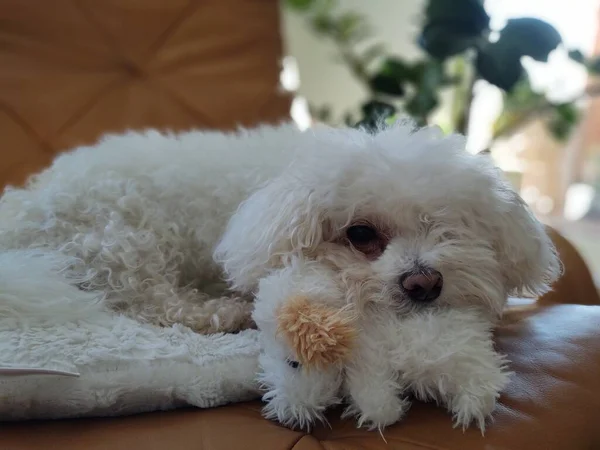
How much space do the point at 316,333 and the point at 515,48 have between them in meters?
1.13

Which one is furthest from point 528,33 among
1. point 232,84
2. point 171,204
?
point 171,204

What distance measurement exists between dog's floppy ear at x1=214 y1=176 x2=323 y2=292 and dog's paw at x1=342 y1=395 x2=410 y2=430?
0.24 meters

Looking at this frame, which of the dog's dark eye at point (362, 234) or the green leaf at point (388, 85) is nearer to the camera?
the dog's dark eye at point (362, 234)

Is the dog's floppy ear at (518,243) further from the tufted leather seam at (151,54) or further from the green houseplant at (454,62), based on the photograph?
the tufted leather seam at (151,54)

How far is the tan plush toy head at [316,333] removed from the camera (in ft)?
2.09

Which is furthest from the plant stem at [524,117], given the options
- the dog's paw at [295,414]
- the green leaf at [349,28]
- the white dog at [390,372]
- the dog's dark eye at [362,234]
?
the dog's paw at [295,414]

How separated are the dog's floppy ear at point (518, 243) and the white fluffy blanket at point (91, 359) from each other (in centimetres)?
38

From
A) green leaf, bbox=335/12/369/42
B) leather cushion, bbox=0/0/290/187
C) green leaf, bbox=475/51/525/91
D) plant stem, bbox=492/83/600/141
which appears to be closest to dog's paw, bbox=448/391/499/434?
green leaf, bbox=475/51/525/91

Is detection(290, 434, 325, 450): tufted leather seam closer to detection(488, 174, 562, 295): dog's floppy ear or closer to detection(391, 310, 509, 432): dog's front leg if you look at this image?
detection(391, 310, 509, 432): dog's front leg

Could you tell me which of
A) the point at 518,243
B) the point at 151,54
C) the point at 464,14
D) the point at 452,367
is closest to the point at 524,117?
the point at 464,14

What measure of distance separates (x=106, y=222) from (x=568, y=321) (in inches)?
30.3

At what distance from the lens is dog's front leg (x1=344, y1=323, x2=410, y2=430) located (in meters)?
0.63

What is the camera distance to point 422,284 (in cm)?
73

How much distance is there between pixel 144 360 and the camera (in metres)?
0.73
